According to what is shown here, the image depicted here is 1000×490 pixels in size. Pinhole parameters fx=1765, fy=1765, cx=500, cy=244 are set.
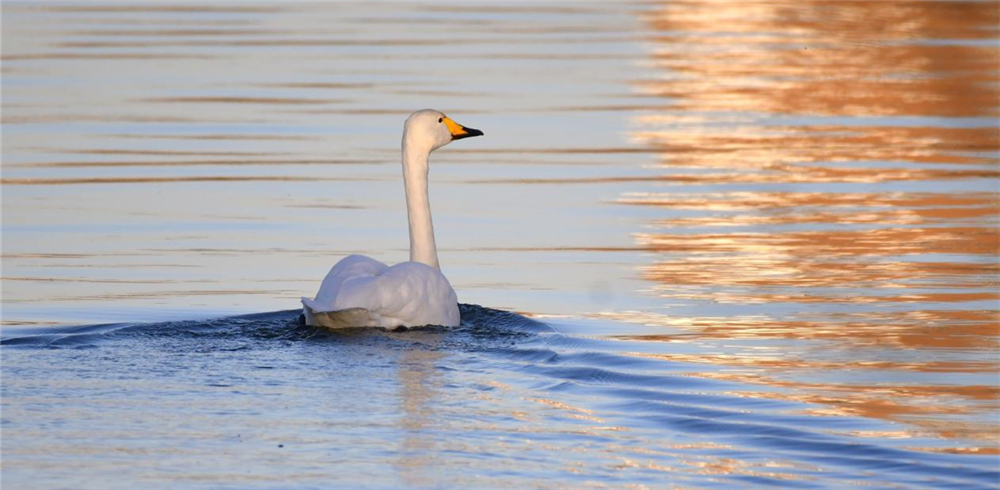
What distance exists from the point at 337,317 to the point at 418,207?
1.75 meters

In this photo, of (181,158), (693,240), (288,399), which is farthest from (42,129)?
(288,399)

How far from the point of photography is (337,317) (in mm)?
11039

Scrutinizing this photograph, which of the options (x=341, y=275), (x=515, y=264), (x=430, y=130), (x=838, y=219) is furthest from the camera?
(x=838, y=219)

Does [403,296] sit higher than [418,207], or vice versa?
[418,207]

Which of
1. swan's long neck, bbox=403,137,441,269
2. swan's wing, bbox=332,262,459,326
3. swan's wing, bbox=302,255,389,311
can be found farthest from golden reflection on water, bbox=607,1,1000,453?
swan's wing, bbox=302,255,389,311

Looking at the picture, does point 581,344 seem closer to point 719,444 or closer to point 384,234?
point 719,444

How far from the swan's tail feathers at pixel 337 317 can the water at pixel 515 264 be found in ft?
0.44

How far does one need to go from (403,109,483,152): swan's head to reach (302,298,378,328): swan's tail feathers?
2149 millimetres

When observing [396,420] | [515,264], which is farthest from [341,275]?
[515,264]

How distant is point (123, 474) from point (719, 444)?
9.15ft

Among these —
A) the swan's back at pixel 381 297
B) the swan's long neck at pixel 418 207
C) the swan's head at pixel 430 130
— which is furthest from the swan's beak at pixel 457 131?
the swan's back at pixel 381 297

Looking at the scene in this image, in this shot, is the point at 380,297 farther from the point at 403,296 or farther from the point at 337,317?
the point at 337,317

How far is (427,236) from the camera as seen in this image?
1248 cm

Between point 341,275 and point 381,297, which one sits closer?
point 381,297
